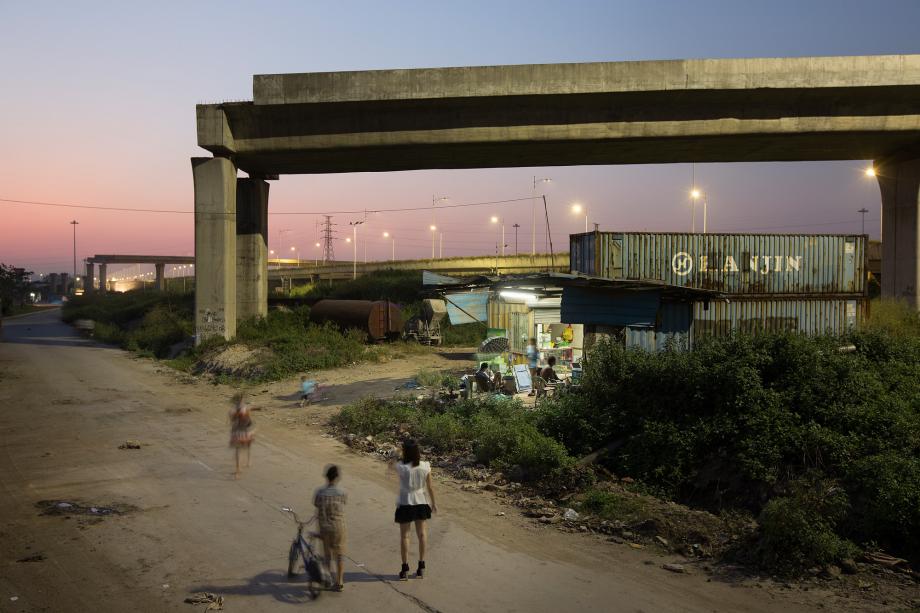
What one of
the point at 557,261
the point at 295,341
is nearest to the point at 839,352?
the point at 295,341

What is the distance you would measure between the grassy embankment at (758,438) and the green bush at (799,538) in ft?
0.05

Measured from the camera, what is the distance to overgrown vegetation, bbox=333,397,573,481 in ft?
36.6

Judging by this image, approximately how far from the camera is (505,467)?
37.9 ft

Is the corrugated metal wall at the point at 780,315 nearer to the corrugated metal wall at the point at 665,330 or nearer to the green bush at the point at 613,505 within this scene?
the corrugated metal wall at the point at 665,330

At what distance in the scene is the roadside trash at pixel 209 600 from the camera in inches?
251

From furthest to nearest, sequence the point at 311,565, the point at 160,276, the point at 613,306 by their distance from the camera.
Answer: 1. the point at 160,276
2. the point at 613,306
3. the point at 311,565

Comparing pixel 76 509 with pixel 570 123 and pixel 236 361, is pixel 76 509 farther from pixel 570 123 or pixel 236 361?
pixel 570 123

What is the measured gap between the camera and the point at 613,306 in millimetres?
16172

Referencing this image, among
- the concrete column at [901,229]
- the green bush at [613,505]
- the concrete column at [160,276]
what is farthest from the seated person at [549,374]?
the concrete column at [160,276]

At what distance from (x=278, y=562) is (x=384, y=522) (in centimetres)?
181

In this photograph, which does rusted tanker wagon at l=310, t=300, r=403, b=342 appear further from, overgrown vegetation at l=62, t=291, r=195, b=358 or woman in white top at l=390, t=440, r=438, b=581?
woman in white top at l=390, t=440, r=438, b=581

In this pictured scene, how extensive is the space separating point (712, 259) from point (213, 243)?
66.3 feet

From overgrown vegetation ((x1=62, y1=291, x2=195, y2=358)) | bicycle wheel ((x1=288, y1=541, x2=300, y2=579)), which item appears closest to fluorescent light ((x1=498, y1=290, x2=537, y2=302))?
bicycle wheel ((x1=288, y1=541, x2=300, y2=579))

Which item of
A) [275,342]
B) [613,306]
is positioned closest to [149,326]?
[275,342]
